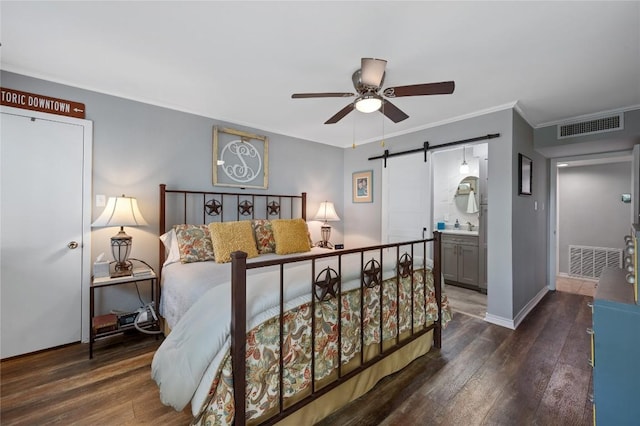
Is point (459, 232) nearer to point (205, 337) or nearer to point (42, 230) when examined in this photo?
point (205, 337)

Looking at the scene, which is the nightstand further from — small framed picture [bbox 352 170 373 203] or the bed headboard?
small framed picture [bbox 352 170 373 203]

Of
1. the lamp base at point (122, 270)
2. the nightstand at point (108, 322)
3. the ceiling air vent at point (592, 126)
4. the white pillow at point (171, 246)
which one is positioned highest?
the ceiling air vent at point (592, 126)

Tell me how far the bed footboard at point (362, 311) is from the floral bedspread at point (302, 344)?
0.01m

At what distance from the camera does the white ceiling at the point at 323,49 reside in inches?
62.4

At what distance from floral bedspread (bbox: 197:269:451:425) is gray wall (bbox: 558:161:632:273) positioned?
15.7 feet

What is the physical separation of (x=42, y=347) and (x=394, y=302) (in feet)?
10.2

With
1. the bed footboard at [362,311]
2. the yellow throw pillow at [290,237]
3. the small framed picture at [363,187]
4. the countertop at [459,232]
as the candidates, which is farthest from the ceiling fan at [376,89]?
the countertop at [459,232]

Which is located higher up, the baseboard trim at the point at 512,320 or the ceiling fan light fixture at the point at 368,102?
the ceiling fan light fixture at the point at 368,102

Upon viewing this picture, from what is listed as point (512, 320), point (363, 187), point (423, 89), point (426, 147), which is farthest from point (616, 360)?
point (363, 187)

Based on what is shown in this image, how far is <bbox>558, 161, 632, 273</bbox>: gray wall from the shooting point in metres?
4.39

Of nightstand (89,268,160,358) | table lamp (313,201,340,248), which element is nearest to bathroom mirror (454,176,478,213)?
table lamp (313,201,340,248)

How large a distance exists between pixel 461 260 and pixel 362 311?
3350 mm

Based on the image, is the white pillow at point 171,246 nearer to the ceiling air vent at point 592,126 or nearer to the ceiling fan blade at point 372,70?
the ceiling fan blade at point 372,70

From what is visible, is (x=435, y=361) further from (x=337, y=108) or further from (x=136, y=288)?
(x=136, y=288)
